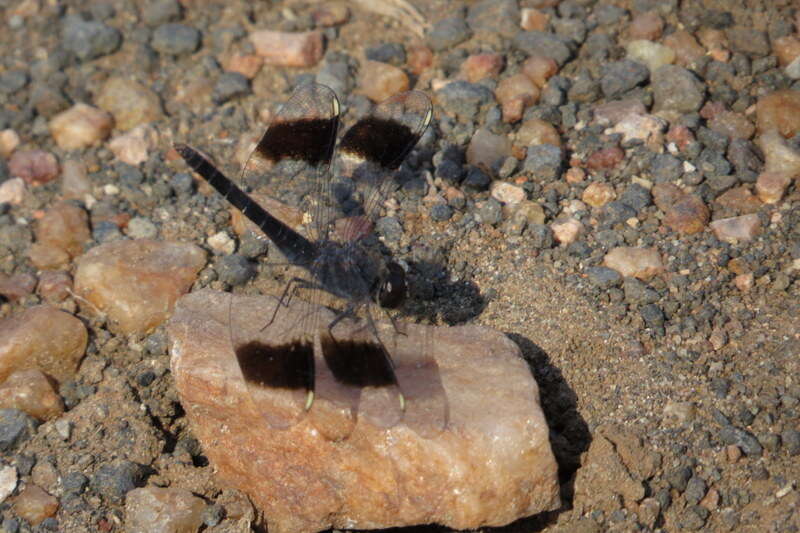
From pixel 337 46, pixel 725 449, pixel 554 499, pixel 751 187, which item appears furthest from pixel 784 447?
pixel 337 46

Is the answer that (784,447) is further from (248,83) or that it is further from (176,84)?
(176,84)

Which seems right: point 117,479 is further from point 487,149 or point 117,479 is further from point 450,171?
point 487,149

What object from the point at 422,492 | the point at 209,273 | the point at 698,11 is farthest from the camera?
the point at 698,11

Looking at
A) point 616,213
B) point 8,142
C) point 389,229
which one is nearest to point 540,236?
point 616,213

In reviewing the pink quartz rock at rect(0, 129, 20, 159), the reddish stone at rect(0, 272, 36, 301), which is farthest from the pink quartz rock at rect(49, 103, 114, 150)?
the reddish stone at rect(0, 272, 36, 301)

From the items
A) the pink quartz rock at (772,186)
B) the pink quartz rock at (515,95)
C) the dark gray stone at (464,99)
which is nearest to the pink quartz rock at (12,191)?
the dark gray stone at (464,99)

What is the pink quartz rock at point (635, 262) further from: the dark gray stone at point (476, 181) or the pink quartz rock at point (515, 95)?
the pink quartz rock at point (515, 95)

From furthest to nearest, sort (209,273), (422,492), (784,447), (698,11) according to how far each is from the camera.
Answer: (698,11) → (209,273) → (784,447) → (422,492)

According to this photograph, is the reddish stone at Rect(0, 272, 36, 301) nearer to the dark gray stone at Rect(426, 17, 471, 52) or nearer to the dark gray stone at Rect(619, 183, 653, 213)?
the dark gray stone at Rect(426, 17, 471, 52)
